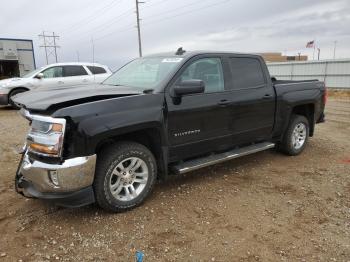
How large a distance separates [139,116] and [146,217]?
3.73 ft

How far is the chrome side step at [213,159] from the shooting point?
4.05 metres

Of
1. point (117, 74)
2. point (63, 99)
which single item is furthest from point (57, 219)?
point (117, 74)

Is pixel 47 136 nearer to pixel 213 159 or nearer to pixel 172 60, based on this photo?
pixel 172 60

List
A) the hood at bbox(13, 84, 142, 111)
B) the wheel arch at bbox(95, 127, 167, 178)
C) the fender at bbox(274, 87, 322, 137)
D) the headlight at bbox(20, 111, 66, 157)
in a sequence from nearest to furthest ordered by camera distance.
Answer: the headlight at bbox(20, 111, 66, 157), the hood at bbox(13, 84, 142, 111), the wheel arch at bbox(95, 127, 167, 178), the fender at bbox(274, 87, 322, 137)

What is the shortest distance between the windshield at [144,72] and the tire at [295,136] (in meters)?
2.68

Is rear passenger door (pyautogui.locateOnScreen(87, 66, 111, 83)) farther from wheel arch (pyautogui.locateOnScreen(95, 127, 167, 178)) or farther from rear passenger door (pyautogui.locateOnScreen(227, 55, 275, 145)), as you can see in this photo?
wheel arch (pyautogui.locateOnScreen(95, 127, 167, 178))

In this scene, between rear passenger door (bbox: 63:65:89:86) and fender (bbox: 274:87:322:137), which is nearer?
fender (bbox: 274:87:322:137)

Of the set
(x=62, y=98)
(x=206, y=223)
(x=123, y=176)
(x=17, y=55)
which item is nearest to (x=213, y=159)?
(x=206, y=223)

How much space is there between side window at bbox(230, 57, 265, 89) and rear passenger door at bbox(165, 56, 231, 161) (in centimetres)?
29

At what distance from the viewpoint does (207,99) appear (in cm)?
425

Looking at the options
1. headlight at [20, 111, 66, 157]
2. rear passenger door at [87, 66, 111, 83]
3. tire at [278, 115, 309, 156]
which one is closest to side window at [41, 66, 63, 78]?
rear passenger door at [87, 66, 111, 83]

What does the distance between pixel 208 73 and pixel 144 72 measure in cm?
90

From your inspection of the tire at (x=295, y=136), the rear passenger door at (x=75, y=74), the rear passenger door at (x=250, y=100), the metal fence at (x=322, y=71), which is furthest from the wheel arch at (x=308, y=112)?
the metal fence at (x=322, y=71)

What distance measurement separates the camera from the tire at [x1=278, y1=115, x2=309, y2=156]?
5.75m
